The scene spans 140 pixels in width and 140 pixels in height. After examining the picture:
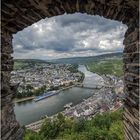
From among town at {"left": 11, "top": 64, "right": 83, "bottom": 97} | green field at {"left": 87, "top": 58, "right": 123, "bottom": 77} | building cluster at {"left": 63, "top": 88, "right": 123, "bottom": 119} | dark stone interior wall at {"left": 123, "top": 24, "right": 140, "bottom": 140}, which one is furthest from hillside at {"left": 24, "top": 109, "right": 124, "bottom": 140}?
green field at {"left": 87, "top": 58, "right": 123, "bottom": 77}

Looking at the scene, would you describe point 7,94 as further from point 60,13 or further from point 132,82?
point 132,82

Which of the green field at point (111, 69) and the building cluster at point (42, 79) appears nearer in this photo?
the building cluster at point (42, 79)

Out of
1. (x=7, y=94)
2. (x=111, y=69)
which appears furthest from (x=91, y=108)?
(x=111, y=69)

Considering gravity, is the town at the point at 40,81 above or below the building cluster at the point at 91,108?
above

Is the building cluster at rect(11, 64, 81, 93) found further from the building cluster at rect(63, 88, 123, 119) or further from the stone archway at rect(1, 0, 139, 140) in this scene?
the stone archway at rect(1, 0, 139, 140)

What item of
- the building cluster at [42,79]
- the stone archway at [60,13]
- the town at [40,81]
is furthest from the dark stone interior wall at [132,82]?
the building cluster at [42,79]

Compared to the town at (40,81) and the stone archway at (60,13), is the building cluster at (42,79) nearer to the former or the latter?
the town at (40,81)

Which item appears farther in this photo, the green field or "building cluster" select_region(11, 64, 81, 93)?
the green field

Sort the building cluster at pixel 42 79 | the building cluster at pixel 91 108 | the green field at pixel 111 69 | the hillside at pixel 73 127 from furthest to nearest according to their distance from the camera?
the green field at pixel 111 69, the building cluster at pixel 42 79, the building cluster at pixel 91 108, the hillside at pixel 73 127

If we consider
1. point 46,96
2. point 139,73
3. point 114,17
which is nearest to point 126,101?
point 139,73
